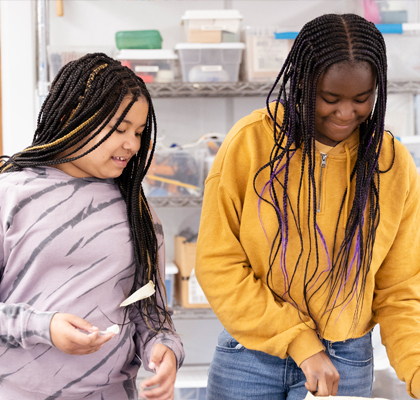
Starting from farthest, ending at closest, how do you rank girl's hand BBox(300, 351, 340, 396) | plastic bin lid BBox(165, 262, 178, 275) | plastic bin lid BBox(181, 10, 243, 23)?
plastic bin lid BBox(165, 262, 178, 275) < plastic bin lid BBox(181, 10, 243, 23) < girl's hand BBox(300, 351, 340, 396)

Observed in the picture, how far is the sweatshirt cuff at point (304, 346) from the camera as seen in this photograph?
83cm

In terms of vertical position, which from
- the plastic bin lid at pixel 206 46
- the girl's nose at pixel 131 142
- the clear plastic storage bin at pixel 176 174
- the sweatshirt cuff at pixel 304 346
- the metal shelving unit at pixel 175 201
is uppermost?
the plastic bin lid at pixel 206 46

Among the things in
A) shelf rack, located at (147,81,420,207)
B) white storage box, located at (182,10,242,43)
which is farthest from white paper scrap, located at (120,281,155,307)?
white storage box, located at (182,10,242,43)

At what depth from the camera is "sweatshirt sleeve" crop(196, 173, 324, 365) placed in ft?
2.78

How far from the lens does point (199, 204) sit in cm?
192

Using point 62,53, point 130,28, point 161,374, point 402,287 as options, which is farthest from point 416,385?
point 130,28

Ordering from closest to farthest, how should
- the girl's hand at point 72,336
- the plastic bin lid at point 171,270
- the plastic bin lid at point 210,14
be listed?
the girl's hand at point 72,336
the plastic bin lid at point 210,14
the plastic bin lid at point 171,270

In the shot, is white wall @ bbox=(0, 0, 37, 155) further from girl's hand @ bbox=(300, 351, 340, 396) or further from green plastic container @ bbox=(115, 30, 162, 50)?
girl's hand @ bbox=(300, 351, 340, 396)

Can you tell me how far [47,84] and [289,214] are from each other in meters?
1.34

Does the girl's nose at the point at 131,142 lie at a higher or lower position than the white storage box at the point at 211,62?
lower

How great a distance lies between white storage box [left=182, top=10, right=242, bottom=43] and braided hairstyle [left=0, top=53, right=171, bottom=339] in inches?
39.8

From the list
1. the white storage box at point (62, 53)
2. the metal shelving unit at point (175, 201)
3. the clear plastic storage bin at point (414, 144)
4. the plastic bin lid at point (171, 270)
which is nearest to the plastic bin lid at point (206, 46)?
the white storage box at point (62, 53)

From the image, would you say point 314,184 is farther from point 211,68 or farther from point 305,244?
point 211,68

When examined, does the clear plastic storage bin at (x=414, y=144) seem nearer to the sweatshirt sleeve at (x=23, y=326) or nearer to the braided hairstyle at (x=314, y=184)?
the braided hairstyle at (x=314, y=184)
